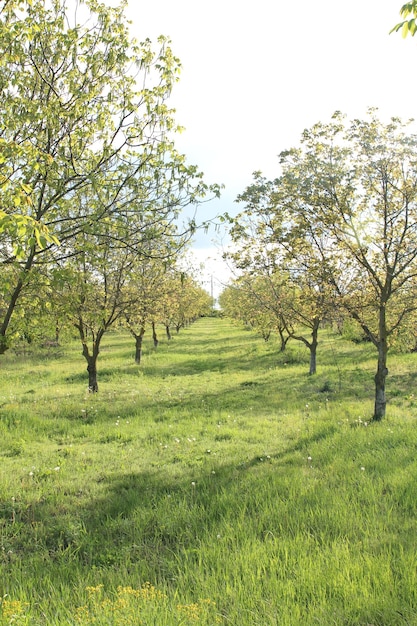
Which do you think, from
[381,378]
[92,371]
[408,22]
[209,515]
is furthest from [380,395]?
[92,371]

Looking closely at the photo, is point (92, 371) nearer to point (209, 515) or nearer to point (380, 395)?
point (380, 395)

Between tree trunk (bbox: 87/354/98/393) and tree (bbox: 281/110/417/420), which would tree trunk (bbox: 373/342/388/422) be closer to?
tree (bbox: 281/110/417/420)

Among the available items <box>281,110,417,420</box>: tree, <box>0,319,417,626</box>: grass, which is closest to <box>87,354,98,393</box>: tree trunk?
<box>0,319,417,626</box>: grass

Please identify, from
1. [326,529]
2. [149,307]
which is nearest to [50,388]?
[149,307]

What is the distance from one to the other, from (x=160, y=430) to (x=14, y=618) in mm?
7254

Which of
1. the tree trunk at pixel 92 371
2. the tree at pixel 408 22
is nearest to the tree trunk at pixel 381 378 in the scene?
the tree at pixel 408 22

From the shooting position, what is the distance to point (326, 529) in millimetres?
4371

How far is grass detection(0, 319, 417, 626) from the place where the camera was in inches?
127

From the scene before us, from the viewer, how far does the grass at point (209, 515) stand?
323 centimetres

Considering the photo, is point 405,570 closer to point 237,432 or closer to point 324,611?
point 324,611

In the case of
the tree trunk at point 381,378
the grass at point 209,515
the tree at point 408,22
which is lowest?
the grass at point 209,515

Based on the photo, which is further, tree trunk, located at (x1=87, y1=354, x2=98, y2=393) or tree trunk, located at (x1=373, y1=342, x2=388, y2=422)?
tree trunk, located at (x1=87, y1=354, x2=98, y2=393)

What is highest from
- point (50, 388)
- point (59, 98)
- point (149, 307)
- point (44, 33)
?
point (44, 33)

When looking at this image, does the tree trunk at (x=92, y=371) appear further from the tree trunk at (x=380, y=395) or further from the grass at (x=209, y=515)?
the tree trunk at (x=380, y=395)
